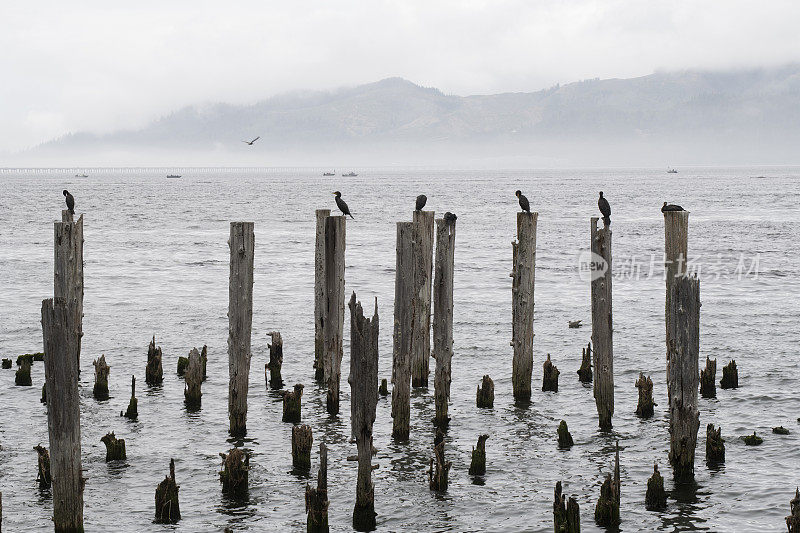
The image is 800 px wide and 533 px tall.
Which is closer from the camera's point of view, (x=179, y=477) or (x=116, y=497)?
(x=116, y=497)

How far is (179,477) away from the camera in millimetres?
13211

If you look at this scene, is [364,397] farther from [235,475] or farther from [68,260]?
[68,260]

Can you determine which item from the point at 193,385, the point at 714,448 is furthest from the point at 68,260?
the point at 714,448

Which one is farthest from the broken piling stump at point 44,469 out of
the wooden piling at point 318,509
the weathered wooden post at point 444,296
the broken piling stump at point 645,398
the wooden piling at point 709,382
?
the wooden piling at point 709,382

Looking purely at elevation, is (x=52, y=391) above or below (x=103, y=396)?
above

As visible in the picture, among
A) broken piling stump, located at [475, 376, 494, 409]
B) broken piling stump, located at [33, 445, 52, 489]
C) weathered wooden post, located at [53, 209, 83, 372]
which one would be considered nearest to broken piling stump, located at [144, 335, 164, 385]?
weathered wooden post, located at [53, 209, 83, 372]

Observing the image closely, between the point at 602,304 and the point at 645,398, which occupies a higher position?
the point at 602,304

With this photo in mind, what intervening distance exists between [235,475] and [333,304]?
458 centimetres

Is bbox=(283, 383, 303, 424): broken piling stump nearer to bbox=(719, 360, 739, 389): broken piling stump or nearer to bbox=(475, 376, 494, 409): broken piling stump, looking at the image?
bbox=(475, 376, 494, 409): broken piling stump

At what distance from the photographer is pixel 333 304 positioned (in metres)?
Result: 16.2

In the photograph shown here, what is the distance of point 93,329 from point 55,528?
50.2 ft

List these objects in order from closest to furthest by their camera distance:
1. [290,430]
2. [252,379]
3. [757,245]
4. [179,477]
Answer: [179,477], [290,430], [252,379], [757,245]

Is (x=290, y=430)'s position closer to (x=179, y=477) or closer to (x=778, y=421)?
(x=179, y=477)

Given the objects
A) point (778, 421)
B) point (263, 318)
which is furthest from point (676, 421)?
point (263, 318)
